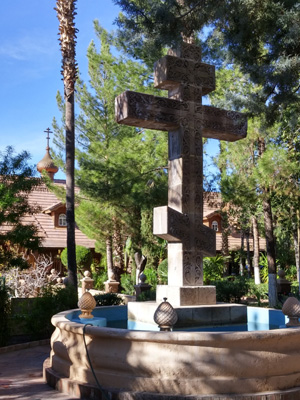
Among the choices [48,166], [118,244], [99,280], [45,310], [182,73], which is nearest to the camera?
[182,73]

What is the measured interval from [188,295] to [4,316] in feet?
15.9

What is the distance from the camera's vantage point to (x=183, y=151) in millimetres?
7504

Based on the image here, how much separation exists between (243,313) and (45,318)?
5.19 meters

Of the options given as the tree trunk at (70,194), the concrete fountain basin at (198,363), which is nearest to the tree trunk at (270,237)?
the tree trunk at (70,194)

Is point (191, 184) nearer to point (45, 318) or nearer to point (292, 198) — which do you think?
point (45, 318)

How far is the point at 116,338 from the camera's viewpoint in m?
5.61

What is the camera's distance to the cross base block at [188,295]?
23.0 feet

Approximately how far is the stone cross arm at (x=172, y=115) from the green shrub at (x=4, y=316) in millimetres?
5080

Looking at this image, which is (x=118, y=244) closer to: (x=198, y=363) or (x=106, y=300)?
(x=106, y=300)

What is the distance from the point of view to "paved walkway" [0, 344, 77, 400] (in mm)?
5902

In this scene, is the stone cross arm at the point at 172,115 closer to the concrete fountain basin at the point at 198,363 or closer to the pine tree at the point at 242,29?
the pine tree at the point at 242,29

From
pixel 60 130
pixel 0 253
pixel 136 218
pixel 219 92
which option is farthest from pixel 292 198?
pixel 60 130

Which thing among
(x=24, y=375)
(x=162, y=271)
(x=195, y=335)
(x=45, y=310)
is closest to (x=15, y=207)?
(x=45, y=310)

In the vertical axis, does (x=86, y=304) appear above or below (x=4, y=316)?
above
